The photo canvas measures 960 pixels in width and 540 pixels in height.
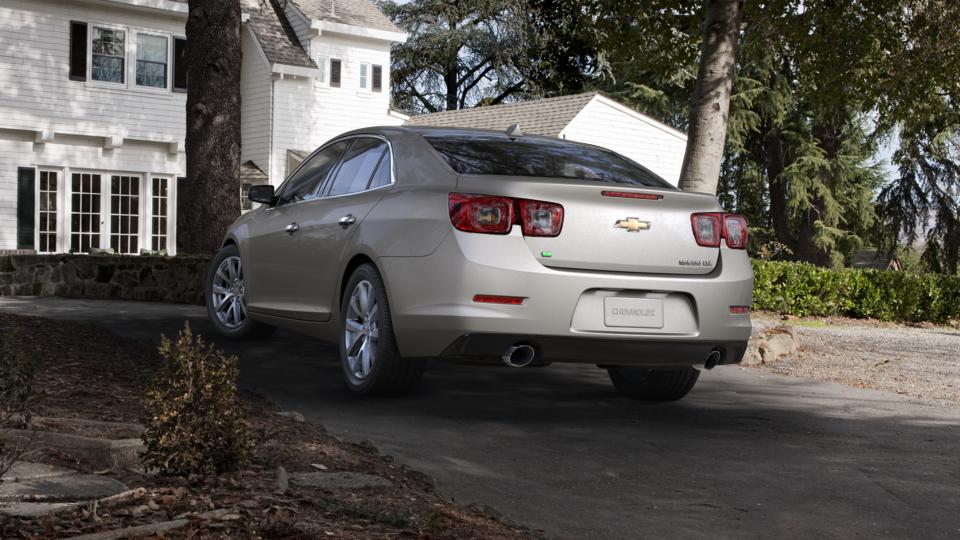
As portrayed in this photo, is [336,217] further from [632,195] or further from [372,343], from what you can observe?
[632,195]

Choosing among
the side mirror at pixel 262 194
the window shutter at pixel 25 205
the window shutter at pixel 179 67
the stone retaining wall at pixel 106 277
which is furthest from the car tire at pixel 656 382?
the window shutter at pixel 179 67

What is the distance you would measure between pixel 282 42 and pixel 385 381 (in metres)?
24.4

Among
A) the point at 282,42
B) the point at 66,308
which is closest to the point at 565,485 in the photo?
the point at 66,308

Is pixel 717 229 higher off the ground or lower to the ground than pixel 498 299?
higher

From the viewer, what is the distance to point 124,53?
80.6ft

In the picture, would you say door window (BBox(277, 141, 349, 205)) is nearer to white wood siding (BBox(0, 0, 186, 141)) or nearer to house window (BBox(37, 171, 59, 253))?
white wood siding (BBox(0, 0, 186, 141))

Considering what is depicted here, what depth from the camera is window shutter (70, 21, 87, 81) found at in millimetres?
23953

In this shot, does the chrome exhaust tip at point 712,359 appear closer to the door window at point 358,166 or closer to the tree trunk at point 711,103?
the door window at point 358,166

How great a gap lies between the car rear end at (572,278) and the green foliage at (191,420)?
180cm

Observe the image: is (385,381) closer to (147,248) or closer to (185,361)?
(185,361)

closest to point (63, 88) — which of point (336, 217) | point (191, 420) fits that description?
point (336, 217)

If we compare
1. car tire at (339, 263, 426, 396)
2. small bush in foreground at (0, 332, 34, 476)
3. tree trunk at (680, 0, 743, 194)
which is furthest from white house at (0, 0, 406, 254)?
small bush in foreground at (0, 332, 34, 476)

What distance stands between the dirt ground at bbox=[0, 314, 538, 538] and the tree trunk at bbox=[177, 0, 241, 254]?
9.25m

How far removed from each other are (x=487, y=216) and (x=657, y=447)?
1545 millimetres
